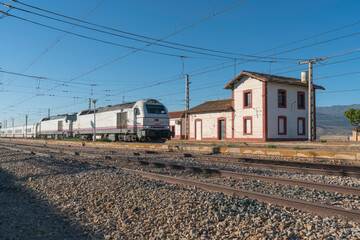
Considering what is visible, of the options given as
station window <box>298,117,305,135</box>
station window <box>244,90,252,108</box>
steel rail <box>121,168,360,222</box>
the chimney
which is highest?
the chimney

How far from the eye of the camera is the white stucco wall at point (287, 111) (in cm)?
2759

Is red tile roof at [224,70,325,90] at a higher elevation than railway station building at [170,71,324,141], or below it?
higher

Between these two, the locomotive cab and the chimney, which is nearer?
the locomotive cab

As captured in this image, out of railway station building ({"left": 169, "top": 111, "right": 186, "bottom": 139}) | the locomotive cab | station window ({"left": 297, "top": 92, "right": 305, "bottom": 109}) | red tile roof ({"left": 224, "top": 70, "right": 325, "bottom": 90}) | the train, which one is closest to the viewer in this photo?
the locomotive cab

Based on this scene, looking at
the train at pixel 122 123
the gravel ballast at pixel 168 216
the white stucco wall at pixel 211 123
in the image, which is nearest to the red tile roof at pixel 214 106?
the white stucco wall at pixel 211 123

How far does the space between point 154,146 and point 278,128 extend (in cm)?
1406

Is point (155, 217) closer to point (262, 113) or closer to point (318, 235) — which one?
point (318, 235)

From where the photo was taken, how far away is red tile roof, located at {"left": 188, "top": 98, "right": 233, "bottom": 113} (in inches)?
1230

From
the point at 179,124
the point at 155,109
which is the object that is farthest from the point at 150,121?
the point at 179,124

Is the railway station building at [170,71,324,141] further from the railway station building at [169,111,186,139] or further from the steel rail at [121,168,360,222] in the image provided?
the steel rail at [121,168,360,222]

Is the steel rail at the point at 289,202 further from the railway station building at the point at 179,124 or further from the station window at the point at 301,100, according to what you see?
the railway station building at the point at 179,124

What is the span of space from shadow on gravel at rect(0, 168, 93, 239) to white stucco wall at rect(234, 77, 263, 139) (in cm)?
2360

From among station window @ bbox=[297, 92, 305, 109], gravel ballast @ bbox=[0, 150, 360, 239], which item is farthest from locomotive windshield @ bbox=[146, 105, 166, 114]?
gravel ballast @ bbox=[0, 150, 360, 239]

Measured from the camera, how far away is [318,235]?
3.54 m
